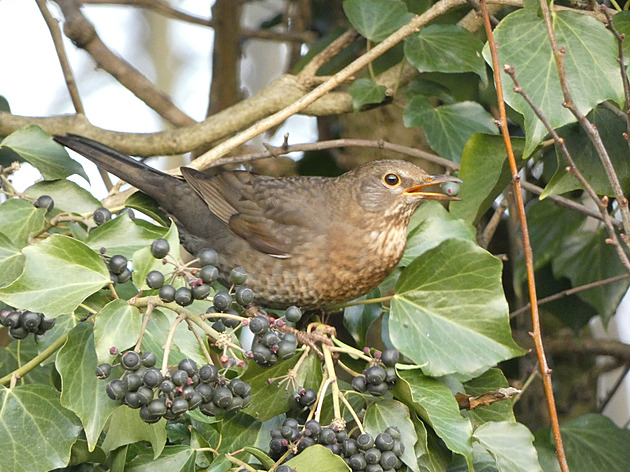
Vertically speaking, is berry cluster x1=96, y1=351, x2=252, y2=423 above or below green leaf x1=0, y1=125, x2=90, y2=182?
below

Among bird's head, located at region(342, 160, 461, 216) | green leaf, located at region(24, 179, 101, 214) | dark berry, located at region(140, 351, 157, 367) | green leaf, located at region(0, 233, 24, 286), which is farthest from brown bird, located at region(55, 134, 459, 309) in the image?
dark berry, located at region(140, 351, 157, 367)

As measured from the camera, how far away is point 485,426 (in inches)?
72.8

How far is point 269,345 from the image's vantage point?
1.72 meters

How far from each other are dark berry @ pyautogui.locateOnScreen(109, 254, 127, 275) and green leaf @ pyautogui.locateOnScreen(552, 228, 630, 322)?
6.02ft

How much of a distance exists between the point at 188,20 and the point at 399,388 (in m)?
2.93

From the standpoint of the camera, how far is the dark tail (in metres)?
2.74

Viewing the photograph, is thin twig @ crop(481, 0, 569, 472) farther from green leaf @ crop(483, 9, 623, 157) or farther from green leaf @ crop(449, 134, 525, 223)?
green leaf @ crop(449, 134, 525, 223)

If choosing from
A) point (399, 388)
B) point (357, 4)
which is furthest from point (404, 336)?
point (357, 4)

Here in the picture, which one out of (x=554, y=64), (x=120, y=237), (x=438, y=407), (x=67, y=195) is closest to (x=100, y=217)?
(x=120, y=237)

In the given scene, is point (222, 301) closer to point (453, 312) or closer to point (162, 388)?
point (162, 388)

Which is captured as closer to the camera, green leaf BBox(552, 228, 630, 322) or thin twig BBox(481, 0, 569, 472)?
thin twig BBox(481, 0, 569, 472)

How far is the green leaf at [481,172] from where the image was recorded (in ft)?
7.80

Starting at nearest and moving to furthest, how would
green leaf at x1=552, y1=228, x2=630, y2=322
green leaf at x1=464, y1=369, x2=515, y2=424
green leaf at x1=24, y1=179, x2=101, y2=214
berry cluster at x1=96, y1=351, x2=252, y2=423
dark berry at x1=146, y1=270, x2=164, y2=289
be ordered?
berry cluster at x1=96, y1=351, x2=252, y2=423 < dark berry at x1=146, y1=270, x2=164, y2=289 < green leaf at x1=464, y1=369, x2=515, y2=424 < green leaf at x1=24, y1=179, x2=101, y2=214 < green leaf at x1=552, y1=228, x2=630, y2=322

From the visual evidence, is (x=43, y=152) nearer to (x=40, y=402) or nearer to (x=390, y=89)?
(x=40, y=402)
